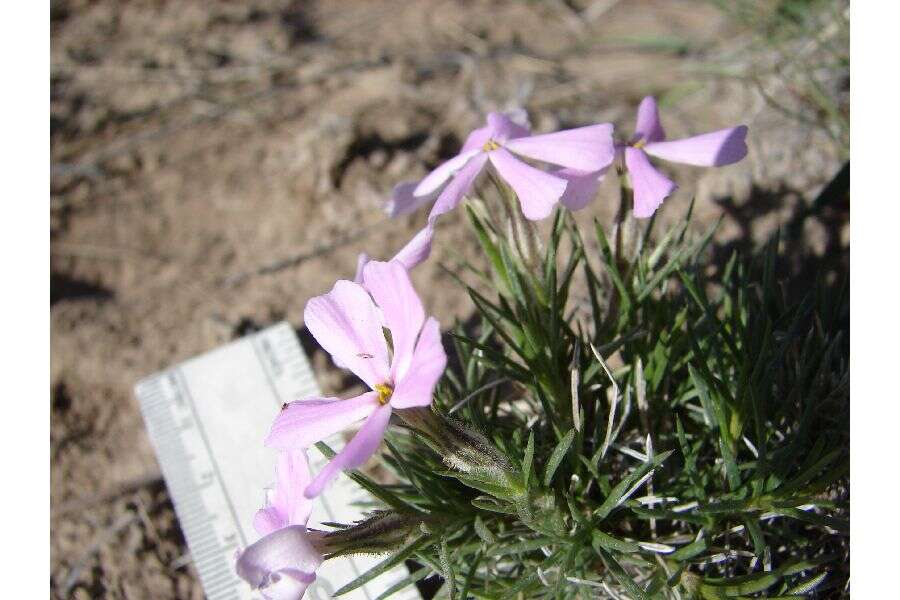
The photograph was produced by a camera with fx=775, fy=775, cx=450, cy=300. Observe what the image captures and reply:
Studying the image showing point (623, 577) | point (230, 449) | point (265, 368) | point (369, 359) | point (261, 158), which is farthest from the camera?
point (261, 158)

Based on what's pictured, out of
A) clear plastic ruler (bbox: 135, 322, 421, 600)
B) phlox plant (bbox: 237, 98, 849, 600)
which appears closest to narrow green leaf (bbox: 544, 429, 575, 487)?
phlox plant (bbox: 237, 98, 849, 600)

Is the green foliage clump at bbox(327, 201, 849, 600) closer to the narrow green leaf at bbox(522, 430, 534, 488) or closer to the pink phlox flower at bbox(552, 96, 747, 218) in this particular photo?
the narrow green leaf at bbox(522, 430, 534, 488)

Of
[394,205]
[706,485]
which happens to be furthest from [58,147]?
[706,485]

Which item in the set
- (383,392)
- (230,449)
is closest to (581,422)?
(383,392)

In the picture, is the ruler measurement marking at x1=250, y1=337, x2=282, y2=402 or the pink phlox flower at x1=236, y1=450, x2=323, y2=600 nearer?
the pink phlox flower at x1=236, y1=450, x2=323, y2=600

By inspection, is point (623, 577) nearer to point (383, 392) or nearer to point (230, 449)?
point (383, 392)

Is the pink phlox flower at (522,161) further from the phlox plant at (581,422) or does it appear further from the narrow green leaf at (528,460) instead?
the narrow green leaf at (528,460)

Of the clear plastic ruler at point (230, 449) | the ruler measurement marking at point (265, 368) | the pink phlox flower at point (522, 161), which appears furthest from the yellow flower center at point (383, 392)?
the ruler measurement marking at point (265, 368)
